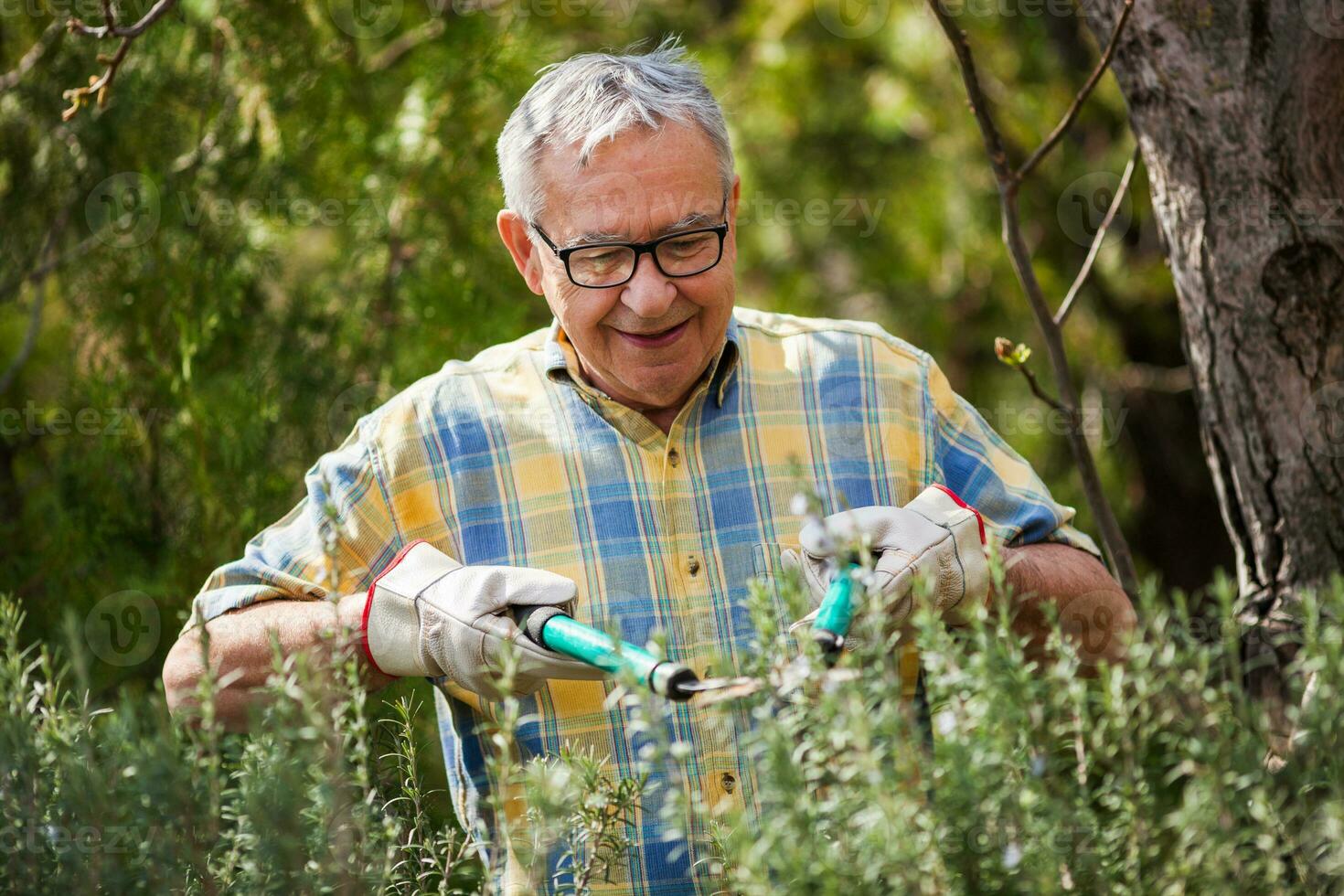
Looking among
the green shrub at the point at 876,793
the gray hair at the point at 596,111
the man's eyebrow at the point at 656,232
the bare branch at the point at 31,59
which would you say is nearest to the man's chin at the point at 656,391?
the man's eyebrow at the point at 656,232

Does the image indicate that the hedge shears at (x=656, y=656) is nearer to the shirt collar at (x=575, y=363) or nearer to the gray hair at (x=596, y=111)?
the shirt collar at (x=575, y=363)

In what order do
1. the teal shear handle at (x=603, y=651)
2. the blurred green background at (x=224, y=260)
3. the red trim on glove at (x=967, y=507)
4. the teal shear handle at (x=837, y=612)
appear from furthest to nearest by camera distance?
the blurred green background at (x=224, y=260) → the red trim on glove at (x=967, y=507) → the teal shear handle at (x=837, y=612) → the teal shear handle at (x=603, y=651)

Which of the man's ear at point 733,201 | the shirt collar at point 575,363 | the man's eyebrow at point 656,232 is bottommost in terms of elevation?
the shirt collar at point 575,363

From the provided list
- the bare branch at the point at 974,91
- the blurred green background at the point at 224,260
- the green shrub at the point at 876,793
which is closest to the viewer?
the green shrub at the point at 876,793

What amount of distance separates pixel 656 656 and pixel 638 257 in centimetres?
118

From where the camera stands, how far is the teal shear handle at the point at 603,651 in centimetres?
137

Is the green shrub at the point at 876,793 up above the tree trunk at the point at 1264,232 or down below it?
below

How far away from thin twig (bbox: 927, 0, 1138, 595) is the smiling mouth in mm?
629

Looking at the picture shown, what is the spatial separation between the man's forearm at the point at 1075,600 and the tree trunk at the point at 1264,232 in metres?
0.27

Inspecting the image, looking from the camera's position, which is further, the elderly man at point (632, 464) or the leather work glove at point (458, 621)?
the elderly man at point (632, 464)

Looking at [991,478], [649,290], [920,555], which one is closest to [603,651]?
[920,555]

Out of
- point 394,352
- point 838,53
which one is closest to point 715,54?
point 838,53

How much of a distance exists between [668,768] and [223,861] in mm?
493

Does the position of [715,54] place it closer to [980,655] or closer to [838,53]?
[838,53]
